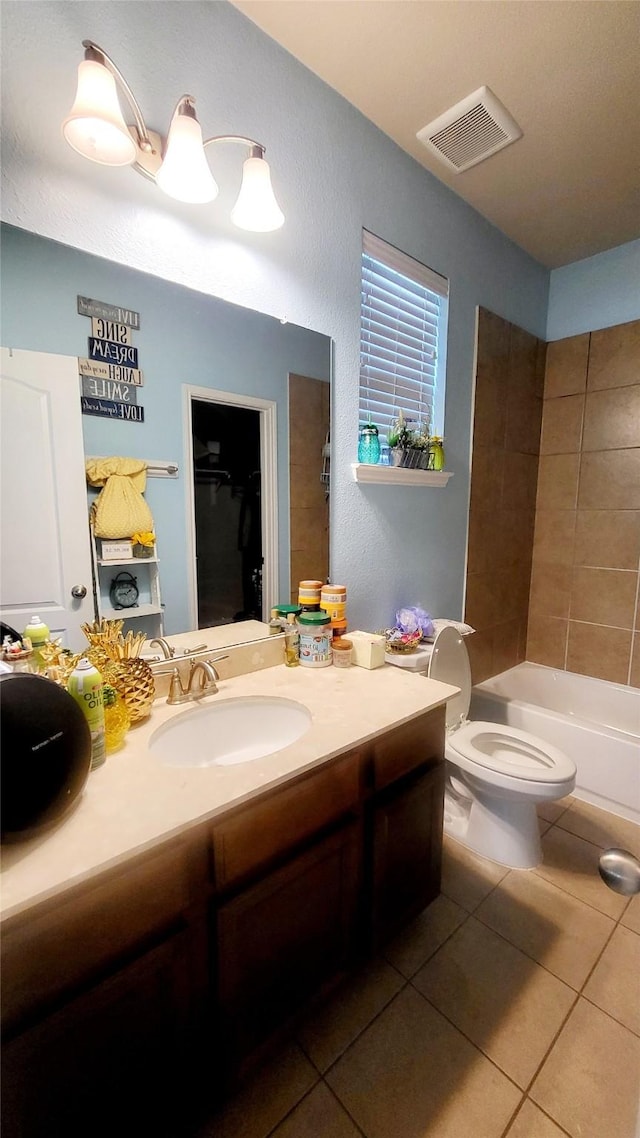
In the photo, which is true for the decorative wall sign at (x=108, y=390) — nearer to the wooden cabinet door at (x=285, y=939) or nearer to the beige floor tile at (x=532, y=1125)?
the wooden cabinet door at (x=285, y=939)

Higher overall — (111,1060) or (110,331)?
(110,331)

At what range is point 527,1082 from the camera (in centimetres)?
102

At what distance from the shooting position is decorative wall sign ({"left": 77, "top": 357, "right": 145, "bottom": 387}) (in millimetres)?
1035

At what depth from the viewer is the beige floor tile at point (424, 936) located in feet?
4.26

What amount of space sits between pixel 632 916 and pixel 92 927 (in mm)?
1690

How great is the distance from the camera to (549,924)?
4.65 feet

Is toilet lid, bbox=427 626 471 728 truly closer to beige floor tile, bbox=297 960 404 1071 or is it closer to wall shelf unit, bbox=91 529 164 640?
beige floor tile, bbox=297 960 404 1071

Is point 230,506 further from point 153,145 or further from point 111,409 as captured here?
point 153,145

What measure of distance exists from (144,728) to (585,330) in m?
2.89

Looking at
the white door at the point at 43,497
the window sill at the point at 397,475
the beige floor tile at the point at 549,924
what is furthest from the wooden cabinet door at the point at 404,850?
the window sill at the point at 397,475

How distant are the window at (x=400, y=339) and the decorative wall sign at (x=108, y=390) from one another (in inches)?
35.2

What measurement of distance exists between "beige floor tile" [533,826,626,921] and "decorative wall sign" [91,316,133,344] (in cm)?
220

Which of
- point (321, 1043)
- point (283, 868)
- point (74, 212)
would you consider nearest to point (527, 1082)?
point (321, 1043)

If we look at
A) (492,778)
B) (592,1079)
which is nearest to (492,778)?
(492,778)
